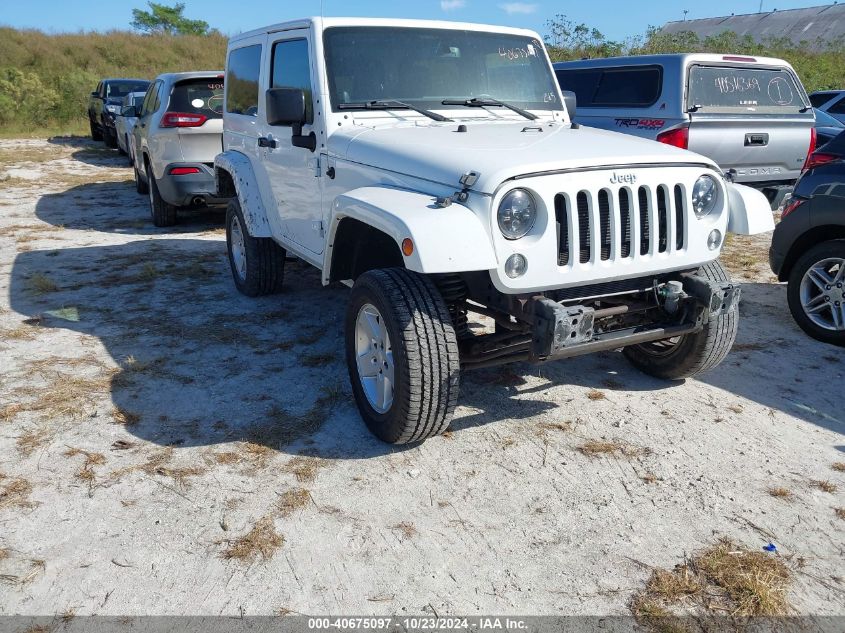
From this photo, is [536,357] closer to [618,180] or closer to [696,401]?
[618,180]

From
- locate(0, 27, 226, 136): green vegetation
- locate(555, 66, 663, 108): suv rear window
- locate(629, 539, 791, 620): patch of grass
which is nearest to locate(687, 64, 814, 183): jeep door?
locate(555, 66, 663, 108): suv rear window

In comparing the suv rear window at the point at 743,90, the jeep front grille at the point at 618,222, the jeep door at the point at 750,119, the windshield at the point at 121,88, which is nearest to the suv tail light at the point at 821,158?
the jeep door at the point at 750,119

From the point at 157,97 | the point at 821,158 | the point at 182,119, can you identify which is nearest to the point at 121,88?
the point at 157,97

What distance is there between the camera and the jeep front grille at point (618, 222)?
3289mm

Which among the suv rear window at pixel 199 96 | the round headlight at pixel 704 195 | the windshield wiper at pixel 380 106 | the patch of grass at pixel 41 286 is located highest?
the suv rear window at pixel 199 96

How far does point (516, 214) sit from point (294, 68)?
2.30 metres

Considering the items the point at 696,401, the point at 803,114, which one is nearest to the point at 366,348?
the point at 696,401

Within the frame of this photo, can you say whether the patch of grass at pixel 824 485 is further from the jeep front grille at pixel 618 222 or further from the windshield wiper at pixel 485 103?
the windshield wiper at pixel 485 103

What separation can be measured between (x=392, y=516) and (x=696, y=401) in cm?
212

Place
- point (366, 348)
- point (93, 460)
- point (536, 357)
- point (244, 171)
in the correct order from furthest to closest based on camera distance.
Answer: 1. point (244, 171)
2. point (366, 348)
3. point (93, 460)
4. point (536, 357)

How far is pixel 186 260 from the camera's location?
7.66m

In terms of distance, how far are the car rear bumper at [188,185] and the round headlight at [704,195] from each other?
633 cm

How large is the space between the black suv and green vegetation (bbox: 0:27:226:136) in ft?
76.5

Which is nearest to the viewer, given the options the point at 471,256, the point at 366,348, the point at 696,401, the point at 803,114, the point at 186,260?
the point at 471,256
